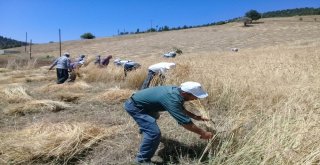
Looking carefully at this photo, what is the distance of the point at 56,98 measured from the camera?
31.5 feet

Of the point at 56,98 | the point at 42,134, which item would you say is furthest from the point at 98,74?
the point at 42,134

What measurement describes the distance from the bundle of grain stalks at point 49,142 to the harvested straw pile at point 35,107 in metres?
2.05

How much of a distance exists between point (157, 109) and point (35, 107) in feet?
12.9

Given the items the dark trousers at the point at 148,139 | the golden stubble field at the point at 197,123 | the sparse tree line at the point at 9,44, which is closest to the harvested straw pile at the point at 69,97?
the golden stubble field at the point at 197,123

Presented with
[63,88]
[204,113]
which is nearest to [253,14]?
[63,88]

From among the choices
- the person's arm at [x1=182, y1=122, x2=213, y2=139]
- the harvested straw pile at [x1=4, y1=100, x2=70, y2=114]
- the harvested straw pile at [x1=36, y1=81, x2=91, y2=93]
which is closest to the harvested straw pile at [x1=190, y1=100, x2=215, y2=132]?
the person's arm at [x1=182, y1=122, x2=213, y2=139]

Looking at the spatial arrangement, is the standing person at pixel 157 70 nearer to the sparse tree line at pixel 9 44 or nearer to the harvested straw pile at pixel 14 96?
the harvested straw pile at pixel 14 96

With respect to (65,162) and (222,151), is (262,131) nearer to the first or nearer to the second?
(222,151)

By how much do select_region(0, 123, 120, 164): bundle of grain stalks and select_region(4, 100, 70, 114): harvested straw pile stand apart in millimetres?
2047

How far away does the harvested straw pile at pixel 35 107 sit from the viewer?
25.8ft

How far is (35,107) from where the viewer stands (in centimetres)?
813

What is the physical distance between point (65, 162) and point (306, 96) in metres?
3.00

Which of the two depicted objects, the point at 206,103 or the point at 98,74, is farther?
the point at 98,74

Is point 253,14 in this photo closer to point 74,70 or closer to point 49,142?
point 74,70
